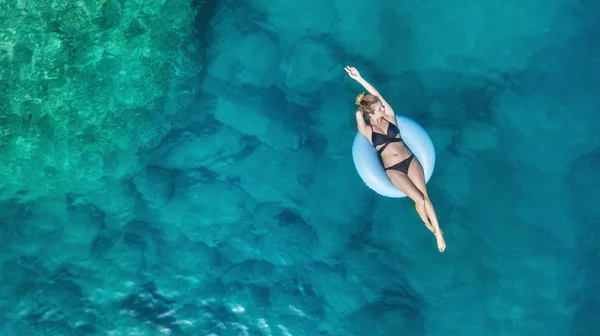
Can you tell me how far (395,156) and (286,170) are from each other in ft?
6.34

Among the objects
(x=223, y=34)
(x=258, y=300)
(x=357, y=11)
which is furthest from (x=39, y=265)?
(x=357, y=11)

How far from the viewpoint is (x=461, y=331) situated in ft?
20.7

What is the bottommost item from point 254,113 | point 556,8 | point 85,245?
point 85,245

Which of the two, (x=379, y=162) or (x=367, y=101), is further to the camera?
(x=379, y=162)

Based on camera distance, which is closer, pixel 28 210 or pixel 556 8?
pixel 556 8

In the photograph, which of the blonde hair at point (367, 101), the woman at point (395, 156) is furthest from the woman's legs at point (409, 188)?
the blonde hair at point (367, 101)

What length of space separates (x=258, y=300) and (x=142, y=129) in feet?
10.5

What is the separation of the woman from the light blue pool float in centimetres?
9

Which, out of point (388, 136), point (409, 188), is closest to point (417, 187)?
point (409, 188)

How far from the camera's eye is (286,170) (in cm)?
676

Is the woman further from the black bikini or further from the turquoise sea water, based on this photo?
the turquoise sea water

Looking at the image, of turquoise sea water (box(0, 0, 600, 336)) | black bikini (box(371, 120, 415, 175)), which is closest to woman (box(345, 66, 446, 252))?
black bikini (box(371, 120, 415, 175))

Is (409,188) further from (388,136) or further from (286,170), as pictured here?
(286,170)

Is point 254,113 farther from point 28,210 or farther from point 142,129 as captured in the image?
point 28,210
